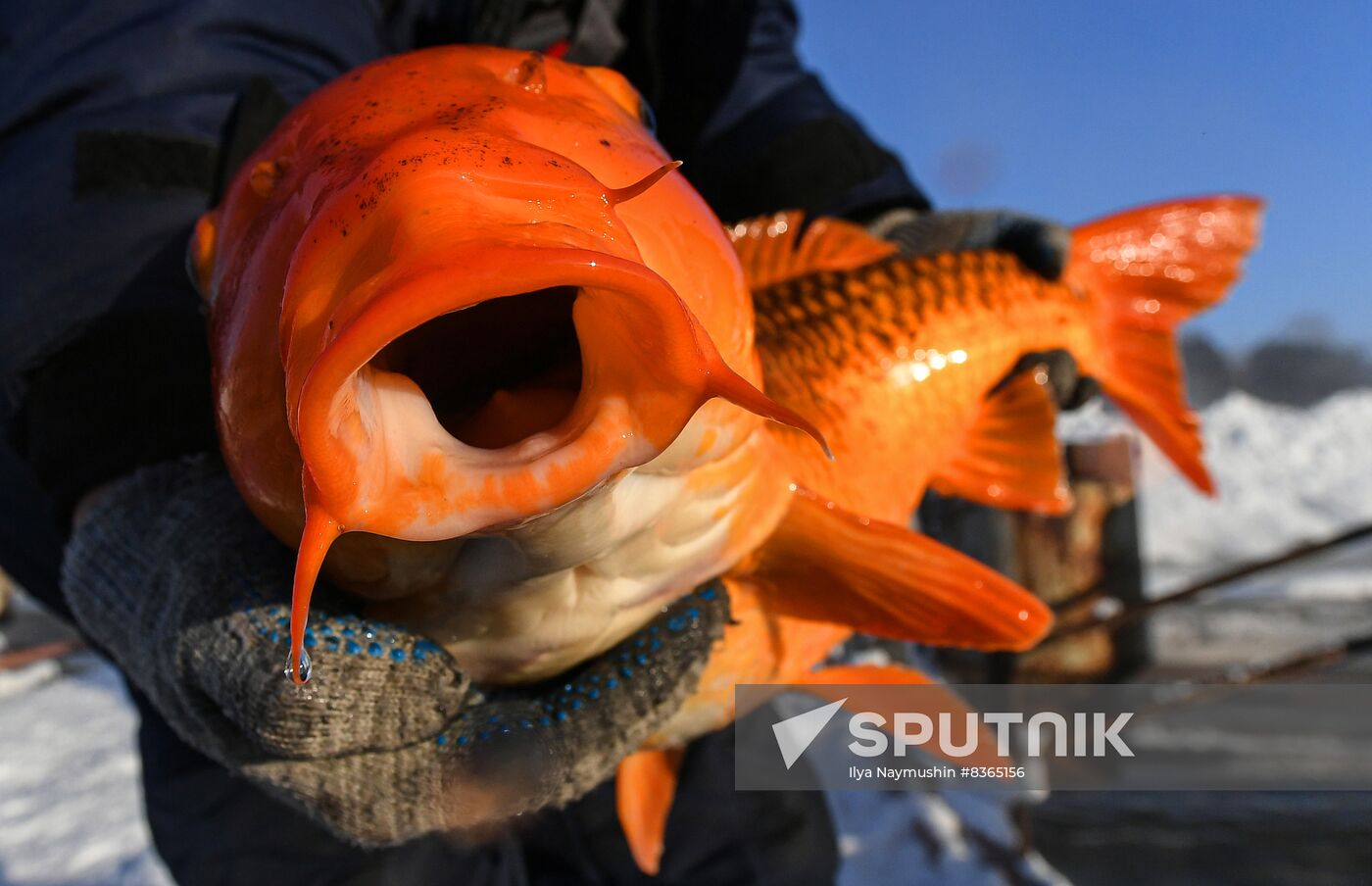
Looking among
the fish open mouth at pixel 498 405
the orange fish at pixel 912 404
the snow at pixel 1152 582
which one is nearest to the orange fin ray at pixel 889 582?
the orange fish at pixel 912 404

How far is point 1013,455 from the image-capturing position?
4.16 ft

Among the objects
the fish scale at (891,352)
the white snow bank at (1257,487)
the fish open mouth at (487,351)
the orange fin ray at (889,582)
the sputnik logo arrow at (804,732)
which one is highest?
the fish open mouth at (487,351)

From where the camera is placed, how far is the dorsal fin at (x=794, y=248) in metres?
1.05

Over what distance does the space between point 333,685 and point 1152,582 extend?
592 cm

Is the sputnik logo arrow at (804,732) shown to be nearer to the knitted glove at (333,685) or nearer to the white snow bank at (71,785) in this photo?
the knitted glove at (333,685)

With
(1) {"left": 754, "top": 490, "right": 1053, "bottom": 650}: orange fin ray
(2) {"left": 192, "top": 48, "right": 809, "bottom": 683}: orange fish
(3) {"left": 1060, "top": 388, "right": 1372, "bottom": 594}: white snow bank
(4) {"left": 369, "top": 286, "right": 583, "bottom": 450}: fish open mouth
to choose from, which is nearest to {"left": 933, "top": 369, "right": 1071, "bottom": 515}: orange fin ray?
(1) {"left": 754, "top": 490, "right": 1053, "bottom": 650}: orange fin ray

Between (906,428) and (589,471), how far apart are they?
72 centimetres

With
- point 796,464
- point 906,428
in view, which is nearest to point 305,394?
point 796,464

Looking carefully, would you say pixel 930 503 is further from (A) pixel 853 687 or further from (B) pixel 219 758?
(B) pixel 219 758

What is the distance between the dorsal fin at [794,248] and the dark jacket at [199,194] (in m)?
0.36

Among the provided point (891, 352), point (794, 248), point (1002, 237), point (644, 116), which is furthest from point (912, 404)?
point (644, 116)

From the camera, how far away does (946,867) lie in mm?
2176

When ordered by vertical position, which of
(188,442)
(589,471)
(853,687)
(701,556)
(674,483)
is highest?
(589,471)

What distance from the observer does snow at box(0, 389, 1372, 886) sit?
2.38m
